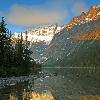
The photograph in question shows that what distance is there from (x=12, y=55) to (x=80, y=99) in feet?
249

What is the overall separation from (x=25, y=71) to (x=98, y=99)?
88.4m

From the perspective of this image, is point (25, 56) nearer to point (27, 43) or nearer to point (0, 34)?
point (27, 43)

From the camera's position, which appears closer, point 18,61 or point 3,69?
point 3,69

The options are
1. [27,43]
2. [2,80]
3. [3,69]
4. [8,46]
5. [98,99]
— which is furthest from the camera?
[27,43]

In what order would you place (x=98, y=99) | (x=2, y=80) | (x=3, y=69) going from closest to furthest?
(x=98, y=99)
(x=2, y=80)
(x=3, y=69)

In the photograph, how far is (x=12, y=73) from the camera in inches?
4240

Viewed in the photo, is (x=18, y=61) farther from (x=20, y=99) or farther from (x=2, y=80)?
(x=20, y=99)

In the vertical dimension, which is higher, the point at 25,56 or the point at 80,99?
the point at 25,56

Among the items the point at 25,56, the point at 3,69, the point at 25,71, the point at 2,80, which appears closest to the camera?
the point at 2,80

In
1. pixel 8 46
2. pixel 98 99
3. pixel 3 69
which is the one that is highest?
pixel 8 46

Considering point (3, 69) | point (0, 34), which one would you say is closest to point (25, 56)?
point (0, 34)

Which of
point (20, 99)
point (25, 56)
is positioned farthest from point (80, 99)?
point (25, 56)

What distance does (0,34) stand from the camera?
112438mm

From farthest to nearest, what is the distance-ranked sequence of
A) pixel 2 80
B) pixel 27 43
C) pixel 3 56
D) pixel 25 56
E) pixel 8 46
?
pixel 27 43 < pixel 25 56 < pixel 8 46 < pixel 3 56 < pixel 2 80
